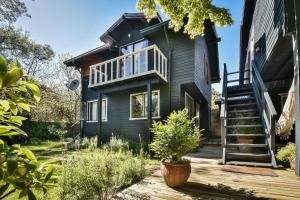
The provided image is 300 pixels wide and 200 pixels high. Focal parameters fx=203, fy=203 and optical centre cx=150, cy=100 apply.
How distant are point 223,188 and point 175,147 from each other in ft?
3.75

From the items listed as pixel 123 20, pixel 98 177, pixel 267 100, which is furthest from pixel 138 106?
pixel 98 177

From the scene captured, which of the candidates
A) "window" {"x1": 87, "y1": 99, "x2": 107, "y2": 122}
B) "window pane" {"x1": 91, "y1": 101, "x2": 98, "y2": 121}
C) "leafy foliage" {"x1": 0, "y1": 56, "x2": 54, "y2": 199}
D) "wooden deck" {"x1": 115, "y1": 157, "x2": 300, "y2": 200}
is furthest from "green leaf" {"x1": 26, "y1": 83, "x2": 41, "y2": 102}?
"window pane" {"x1": 91, "y1": 101, "x2": 98, "y2": 121}

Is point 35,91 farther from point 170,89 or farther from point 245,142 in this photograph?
point 170,89

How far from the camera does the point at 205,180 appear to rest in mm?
4324

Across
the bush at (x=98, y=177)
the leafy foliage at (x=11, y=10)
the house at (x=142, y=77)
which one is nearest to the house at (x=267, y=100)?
the house at (x=142, y=77)

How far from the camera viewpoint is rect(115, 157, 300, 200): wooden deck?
3406 millimetres

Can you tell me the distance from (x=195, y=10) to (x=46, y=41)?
21.4 meters

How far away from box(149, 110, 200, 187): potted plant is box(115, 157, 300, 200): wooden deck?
22cm

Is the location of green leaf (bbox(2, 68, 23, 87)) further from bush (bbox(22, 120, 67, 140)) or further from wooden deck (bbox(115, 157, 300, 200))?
bush (bbox(22, 120, 67, 140))

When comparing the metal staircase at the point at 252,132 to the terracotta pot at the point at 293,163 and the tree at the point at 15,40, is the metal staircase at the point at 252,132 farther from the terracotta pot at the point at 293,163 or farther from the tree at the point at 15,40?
the tree at the point at 15,40

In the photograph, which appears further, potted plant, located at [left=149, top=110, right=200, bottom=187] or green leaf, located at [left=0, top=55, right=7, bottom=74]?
potted plant, located at [left=149, top=110, right=200, bottom=187]

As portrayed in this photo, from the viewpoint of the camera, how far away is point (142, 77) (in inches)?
387

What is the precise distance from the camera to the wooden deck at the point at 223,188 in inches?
134

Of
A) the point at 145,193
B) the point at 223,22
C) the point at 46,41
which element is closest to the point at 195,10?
the point at 223,22
